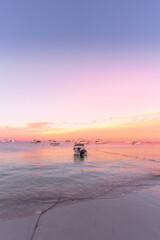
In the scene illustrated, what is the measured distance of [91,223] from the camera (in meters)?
6.92

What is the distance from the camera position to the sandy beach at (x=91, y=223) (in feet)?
19.4

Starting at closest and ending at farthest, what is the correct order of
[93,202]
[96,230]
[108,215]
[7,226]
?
[96,230] → [7,226] → [108,215] → [93,202]

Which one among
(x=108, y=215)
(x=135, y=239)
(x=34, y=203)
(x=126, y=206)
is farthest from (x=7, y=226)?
(x=126, y=206)

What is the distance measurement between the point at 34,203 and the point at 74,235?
536 cm

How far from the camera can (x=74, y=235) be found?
5.94 meters

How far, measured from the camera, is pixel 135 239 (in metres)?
5.63

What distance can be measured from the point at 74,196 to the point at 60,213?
357 centimetres

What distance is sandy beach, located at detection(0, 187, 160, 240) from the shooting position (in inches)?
232

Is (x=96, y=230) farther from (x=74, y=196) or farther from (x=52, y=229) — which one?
(x=74, y=196)

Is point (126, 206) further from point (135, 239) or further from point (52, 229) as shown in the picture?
point (52, 229)

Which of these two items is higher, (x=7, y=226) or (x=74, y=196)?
(x=7, y=226)

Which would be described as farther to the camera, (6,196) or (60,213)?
(6,196)

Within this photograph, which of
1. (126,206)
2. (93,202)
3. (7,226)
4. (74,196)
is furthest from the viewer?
(74,196)

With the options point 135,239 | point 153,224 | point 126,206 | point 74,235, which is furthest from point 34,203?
point 153,224
